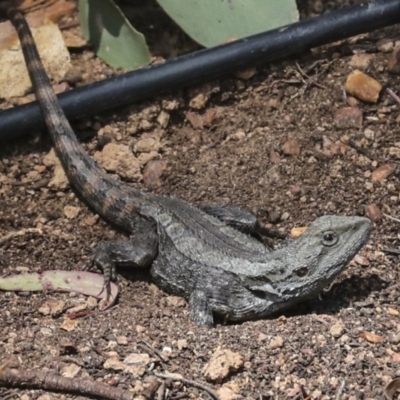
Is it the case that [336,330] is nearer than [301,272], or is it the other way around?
[336,330]

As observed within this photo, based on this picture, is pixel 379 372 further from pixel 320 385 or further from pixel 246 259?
pixel 246 259

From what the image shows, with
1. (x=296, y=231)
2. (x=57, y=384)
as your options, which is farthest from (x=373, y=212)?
(x=57, y=384)

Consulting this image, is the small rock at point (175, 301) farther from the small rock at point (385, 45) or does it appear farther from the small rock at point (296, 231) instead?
the small rock at point (385, 45)

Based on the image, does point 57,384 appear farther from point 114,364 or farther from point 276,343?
point 276,343

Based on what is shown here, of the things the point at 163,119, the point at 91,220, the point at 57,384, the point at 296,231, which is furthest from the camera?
the point at 163,119

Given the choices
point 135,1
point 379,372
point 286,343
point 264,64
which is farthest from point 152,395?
point 135,1

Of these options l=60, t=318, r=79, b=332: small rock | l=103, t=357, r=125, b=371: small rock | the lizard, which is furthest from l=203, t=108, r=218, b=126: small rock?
l=103, t=357, r=125, b=371: small rock

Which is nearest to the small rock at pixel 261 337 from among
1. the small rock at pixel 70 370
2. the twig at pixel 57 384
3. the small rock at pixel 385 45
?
the twig at pixel 57 384
